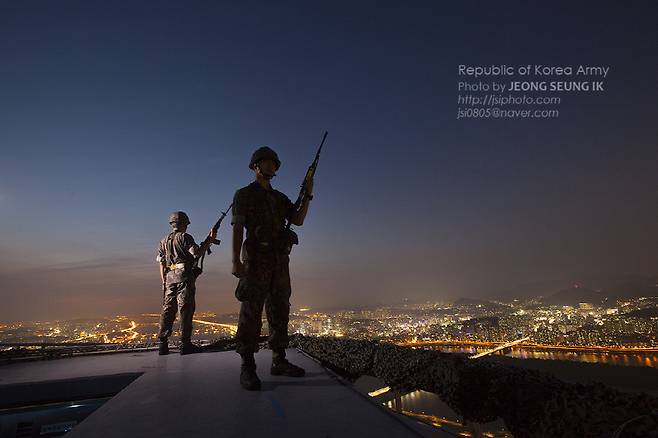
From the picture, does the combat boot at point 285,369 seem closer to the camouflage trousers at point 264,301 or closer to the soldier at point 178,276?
the camouflage trousers at point 264,301

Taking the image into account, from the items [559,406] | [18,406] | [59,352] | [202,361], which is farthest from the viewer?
[59,352]

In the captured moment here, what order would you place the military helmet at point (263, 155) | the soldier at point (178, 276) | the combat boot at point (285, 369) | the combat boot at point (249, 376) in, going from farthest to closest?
the soldier at point (178, 276)
the military helmet at point (263, 155)
the combat boot at point (285, 369)
the combat boot at point (249, 376)

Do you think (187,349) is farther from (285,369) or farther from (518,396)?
(518,396)

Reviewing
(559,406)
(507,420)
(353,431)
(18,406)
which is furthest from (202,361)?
(559,406)

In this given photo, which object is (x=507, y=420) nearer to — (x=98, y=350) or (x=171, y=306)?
(x=171, y=306)

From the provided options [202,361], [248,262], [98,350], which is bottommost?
[98,350]

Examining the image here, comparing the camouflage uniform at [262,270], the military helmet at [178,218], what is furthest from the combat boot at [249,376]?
the military helmet at [178,218]

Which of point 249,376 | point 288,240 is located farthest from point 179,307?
point 249,376
